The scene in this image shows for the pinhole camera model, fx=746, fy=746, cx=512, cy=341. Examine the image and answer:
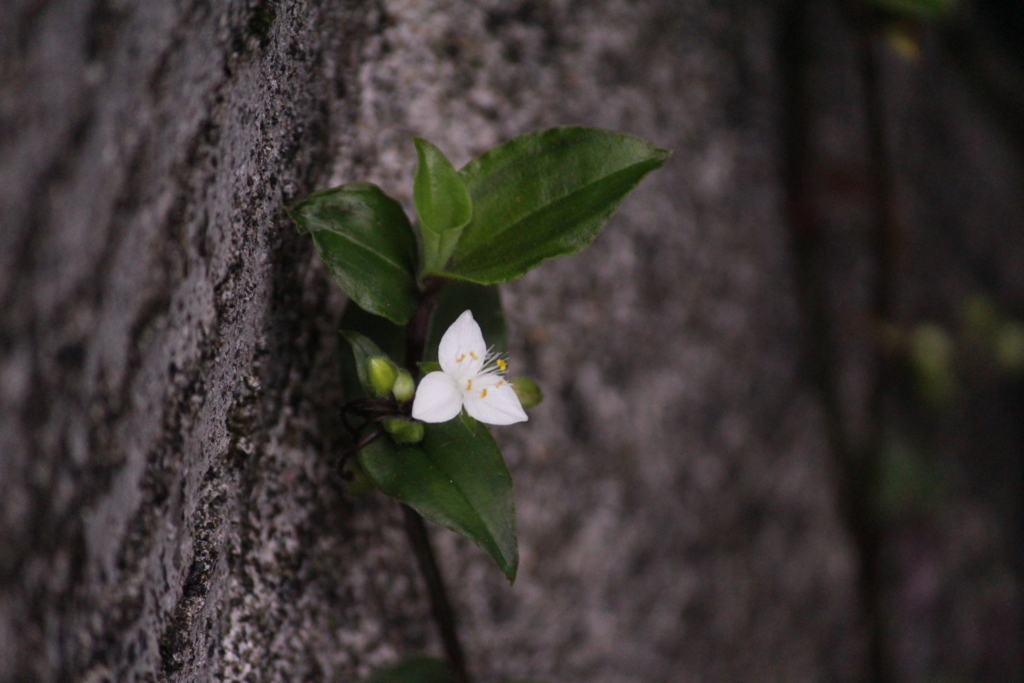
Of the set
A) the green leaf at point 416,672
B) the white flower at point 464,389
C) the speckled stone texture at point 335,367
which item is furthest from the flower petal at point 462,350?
the green leaf at point 416,672

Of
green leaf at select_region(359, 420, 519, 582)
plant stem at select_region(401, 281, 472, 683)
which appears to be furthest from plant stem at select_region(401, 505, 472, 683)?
green leaf at select_region(359, 420, 519, 582)

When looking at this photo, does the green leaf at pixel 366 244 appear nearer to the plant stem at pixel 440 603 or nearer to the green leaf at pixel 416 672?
the plant stem at pixel 440 603

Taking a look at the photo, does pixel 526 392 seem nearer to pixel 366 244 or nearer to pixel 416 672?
pixel 366 244

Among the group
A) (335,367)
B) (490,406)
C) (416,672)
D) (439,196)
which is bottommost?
(416,672)

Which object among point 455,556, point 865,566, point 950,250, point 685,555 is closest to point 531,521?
point 455,556

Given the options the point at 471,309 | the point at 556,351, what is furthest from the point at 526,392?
the point at 556,351

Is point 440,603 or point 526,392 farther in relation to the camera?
point 440,603
